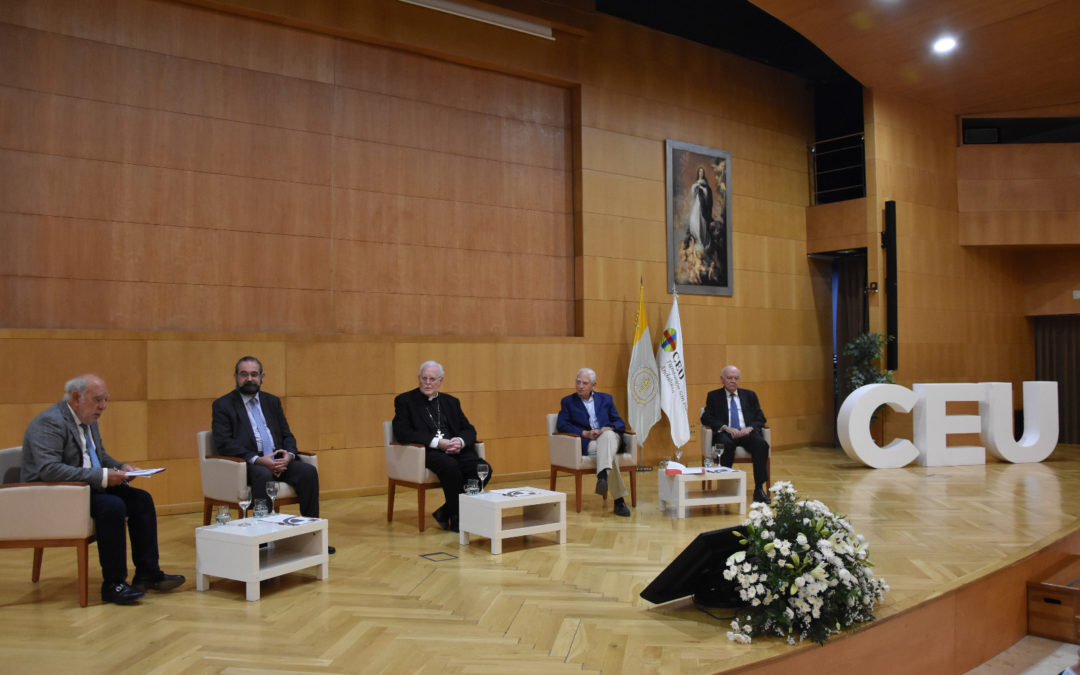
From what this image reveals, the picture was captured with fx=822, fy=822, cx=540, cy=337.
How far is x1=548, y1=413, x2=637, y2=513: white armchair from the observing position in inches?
236

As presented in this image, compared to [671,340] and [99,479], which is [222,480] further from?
[671,340]

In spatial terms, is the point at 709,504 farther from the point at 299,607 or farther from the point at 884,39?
the point at 884,39

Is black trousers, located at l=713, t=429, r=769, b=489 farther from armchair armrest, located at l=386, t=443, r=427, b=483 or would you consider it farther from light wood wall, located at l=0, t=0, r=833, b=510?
armchair armrest, located at l=386, t=443, r=427, b=483

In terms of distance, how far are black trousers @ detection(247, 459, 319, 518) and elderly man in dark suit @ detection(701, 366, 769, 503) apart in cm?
306

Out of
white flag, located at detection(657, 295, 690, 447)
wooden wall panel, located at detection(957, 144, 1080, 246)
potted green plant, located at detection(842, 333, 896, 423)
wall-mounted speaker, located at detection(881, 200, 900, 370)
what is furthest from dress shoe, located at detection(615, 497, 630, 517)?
wooden wall panel, located at detection(957, 144, 1080, 246)

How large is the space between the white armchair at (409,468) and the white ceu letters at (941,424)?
14.9ft

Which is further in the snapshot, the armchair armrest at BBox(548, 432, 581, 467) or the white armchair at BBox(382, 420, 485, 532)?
the armchair armrest at BBox(548, 432, 581, 467)

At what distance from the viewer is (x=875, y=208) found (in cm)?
960

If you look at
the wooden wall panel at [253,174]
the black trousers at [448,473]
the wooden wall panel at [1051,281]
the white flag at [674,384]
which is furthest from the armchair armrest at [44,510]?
the wooden wall panel at [1051,281]

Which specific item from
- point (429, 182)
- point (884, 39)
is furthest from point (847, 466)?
point (429, 182)

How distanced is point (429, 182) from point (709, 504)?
3.84 metres

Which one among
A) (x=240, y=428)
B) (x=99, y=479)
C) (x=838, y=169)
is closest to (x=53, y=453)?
(x=99, y=479)

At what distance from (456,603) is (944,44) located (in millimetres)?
7618

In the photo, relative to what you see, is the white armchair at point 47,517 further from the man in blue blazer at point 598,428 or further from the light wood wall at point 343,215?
the man in blue blazer at point 598,428
